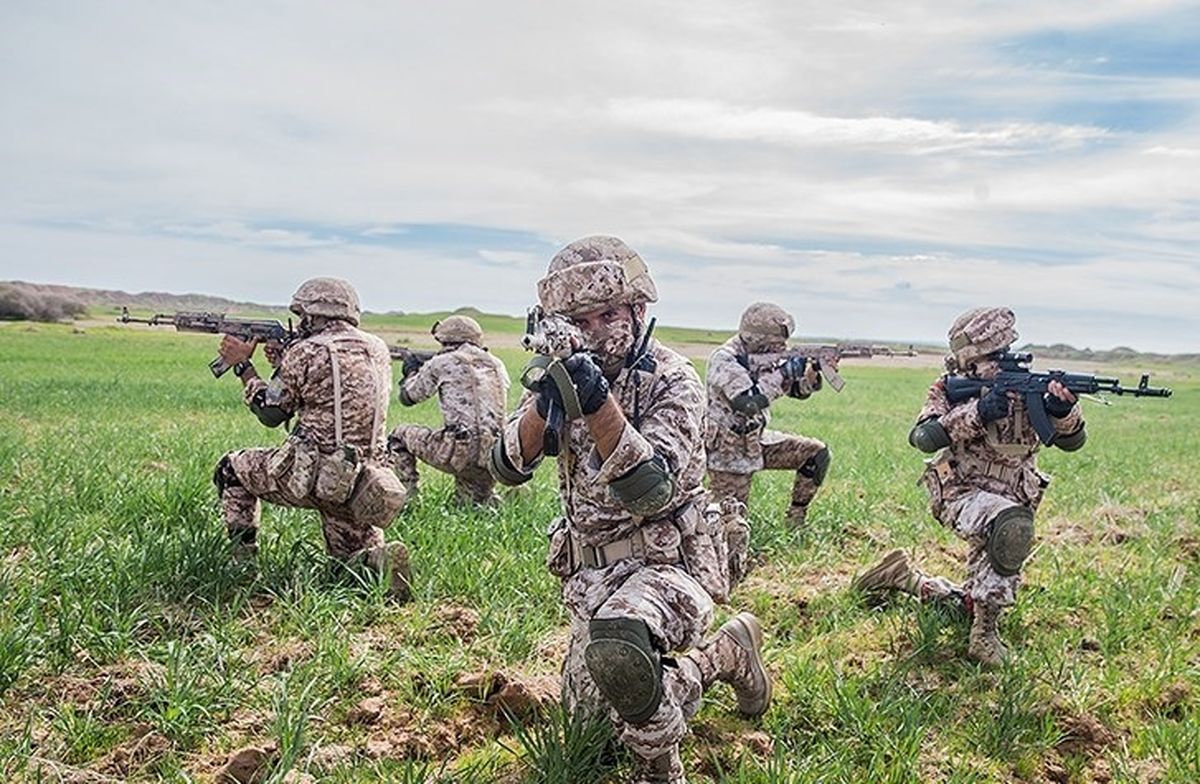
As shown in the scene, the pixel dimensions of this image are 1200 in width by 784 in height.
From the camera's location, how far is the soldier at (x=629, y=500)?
389cm

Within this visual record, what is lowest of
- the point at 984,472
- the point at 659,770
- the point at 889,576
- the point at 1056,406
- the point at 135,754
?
the point at 135,754

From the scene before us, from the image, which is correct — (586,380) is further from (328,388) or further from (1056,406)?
(1056,406)

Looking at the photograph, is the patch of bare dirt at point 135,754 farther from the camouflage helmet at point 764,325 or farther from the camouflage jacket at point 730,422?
the camouflage helmet at point 764,325

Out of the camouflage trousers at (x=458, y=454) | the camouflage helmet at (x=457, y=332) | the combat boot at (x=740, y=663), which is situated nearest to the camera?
the combat boot at (x=740, y=663)

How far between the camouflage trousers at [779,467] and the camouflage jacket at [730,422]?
Answer: 11 cm

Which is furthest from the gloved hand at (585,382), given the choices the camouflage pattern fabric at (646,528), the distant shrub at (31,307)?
the distant shrub at (31,307)

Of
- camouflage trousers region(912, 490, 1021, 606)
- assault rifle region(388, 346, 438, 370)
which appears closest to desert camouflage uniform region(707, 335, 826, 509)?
camouflage trousers region(912, 490, 1021, 606)

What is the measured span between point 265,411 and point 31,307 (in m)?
55.8

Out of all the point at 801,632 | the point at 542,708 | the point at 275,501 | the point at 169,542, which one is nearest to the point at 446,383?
the point at 275,501

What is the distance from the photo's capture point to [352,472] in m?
6.30

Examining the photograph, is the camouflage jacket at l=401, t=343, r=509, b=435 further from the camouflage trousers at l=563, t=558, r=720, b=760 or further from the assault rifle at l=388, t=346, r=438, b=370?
the camouflage trousers at l=563, t=558, r=720, b=760

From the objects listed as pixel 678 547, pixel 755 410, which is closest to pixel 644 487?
pixel 678 547

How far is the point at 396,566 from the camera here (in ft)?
20.3

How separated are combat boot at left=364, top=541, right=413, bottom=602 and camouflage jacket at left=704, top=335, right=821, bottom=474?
3.12m
